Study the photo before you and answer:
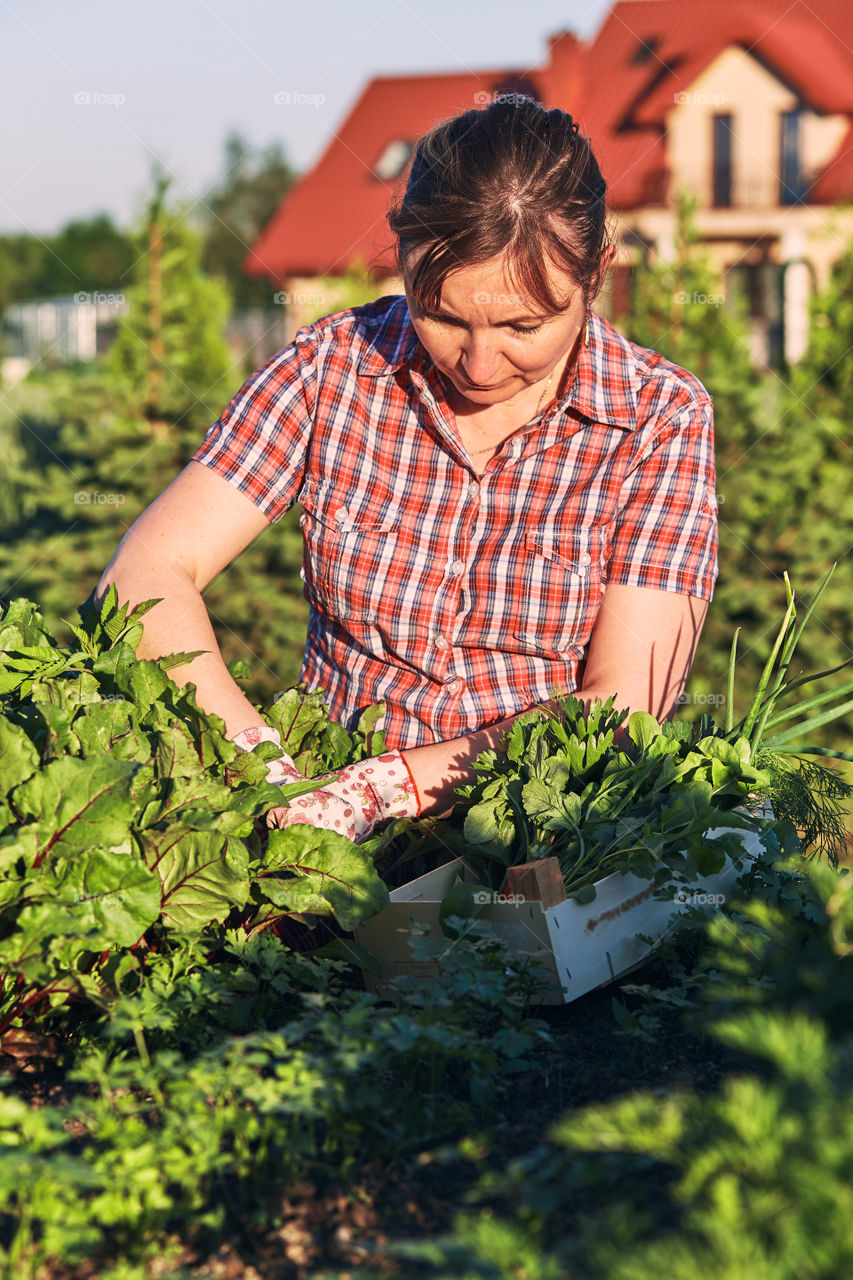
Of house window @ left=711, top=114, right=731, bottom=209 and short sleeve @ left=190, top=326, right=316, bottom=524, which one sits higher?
house window @ left=711, top=114, right=731, bottom=209

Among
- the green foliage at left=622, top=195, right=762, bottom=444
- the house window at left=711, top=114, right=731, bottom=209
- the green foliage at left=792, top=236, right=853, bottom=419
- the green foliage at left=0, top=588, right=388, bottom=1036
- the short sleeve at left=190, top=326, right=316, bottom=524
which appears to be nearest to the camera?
the green foliage at left=0, top=588, right=388, bottom=1036

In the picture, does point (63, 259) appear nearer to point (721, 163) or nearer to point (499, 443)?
point (721, 163)

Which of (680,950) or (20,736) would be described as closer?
(20,736)

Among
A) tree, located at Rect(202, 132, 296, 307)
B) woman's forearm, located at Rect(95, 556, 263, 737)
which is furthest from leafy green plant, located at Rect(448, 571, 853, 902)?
tree, located at Rect(202, 132, 296, 307)

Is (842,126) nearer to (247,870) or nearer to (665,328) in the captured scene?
(665,328)

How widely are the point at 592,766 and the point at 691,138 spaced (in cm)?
1936

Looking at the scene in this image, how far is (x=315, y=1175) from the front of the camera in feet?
4.12

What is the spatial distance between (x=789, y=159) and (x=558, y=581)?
19.6m

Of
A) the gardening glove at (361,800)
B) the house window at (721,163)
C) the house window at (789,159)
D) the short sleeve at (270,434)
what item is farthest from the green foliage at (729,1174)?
the house window at (721,163)

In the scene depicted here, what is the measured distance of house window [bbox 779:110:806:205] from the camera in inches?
736

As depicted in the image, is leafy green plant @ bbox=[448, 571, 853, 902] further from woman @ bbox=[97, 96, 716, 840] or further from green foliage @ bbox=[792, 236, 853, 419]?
green foliage @ bbox=[792, 236, 853, 419]

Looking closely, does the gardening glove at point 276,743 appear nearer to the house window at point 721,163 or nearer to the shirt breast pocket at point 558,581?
the shirt breast pocket at point 558,581

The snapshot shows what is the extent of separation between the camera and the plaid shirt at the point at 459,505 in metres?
2.30

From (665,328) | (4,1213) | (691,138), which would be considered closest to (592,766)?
(4,1213)
